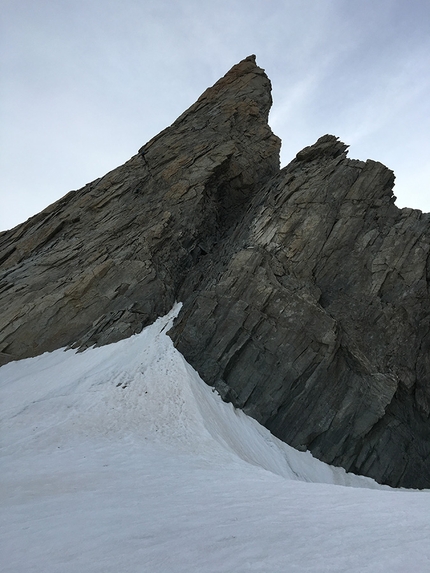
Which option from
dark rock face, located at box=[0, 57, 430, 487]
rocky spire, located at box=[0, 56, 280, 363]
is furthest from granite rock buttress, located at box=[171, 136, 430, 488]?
rocky spire, located at box=[0, 56, 280, 363]

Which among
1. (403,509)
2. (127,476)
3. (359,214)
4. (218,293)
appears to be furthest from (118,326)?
(403,509)

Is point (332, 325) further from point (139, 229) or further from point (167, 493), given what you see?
point (139, 229)

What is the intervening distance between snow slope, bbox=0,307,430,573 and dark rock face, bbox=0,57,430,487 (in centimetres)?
295

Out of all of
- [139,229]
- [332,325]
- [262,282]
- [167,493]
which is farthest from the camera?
[139,229]

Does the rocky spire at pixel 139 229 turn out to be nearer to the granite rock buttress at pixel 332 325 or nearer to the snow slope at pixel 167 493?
the granite rock buttress at pixel 332 325

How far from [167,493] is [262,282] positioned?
59.1 ft

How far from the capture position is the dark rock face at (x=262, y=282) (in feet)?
75.1

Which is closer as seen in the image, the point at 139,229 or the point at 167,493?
the point at 167,493

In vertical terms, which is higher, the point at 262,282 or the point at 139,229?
the point at 139,229

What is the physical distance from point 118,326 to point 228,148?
813 inches

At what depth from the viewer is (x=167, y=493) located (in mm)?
8961

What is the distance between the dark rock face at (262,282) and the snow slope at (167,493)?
2.95 m

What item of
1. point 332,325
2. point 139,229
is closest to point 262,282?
point 332,325

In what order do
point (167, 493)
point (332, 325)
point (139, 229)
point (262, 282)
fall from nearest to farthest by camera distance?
point (167, 493) → point (332, 325) → point (262, 282) → point (139, 229)
